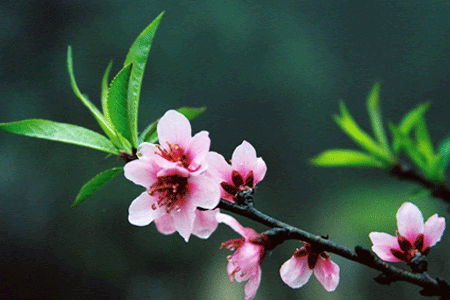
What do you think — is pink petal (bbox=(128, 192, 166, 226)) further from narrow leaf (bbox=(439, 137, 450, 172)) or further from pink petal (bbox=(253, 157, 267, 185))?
narrow leaf (bbox=(439, 137, 450, 172))

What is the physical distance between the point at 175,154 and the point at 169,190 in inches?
1.7

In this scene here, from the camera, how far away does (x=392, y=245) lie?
1.56ft

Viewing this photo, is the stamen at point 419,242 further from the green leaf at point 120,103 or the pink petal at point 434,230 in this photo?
the green leaf at point 120,103

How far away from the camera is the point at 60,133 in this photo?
1.56ft

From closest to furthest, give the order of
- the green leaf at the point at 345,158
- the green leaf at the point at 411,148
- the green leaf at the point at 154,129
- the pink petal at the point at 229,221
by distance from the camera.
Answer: the pink petal at the point at 229,221, the green leaf at the point at 154,129, the green leaf at the point at 411,148, the green leaf at the point at 345,158

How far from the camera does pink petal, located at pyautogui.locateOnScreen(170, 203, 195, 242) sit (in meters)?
0.43

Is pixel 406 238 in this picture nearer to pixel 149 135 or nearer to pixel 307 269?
pixel 307 269

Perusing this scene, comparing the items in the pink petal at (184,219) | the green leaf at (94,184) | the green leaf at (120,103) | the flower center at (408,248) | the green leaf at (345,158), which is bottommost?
the green leaf at (345,158)

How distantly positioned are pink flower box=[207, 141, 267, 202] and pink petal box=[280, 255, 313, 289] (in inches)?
4.0

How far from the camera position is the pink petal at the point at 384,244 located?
472 mm

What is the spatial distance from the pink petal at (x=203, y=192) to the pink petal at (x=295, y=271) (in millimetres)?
128

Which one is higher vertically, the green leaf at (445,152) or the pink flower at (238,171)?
the pink flower at (238,171)

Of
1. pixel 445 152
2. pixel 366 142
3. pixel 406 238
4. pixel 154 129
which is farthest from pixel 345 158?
pixel 154 129

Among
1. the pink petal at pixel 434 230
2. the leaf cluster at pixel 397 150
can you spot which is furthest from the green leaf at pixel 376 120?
the pink petal at pixel 434 230
